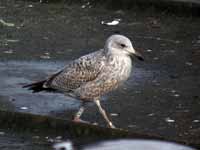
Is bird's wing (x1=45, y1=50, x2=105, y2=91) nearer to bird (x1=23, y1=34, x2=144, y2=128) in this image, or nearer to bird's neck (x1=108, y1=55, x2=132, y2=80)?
bird (x1=23, y1=34, x2=144, y2=128)

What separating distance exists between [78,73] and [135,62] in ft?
8.66

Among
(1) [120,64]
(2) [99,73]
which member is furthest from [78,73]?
(1) [120,64]

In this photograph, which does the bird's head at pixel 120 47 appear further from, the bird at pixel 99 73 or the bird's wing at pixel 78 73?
the bird's wing at pixel 78 73

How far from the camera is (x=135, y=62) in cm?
868

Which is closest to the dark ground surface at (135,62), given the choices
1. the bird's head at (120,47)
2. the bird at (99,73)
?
the bird at (99,73)

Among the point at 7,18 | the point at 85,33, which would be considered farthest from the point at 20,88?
the point at 7,18

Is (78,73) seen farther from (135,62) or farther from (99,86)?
(135,62)

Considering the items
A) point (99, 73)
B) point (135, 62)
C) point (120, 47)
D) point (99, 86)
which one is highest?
point (120, 47)

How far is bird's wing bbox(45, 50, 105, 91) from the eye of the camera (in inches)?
235

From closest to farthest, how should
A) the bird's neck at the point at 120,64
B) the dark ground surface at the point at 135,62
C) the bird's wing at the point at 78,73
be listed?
1. the bird's neck at the point at 120,64
2. the bird's wing at the point at 78,73
3. the dark ground surface at the point at 135,62

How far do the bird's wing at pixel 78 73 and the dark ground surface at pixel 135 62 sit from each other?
0.35 m

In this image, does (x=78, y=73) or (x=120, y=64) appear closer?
(x=120, y=64)

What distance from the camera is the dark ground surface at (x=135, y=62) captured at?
652cm

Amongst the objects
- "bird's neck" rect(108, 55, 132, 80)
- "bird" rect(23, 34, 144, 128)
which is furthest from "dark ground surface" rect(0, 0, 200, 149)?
"bird's neck" rect(108, 55, 132, 80)
